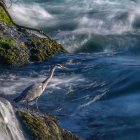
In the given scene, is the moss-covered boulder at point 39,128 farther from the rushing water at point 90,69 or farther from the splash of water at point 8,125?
the rushing water at point 90,69

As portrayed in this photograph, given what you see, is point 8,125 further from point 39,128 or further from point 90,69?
point 90,69

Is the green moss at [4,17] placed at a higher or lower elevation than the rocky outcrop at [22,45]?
higher

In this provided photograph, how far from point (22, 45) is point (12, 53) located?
0.40 meters

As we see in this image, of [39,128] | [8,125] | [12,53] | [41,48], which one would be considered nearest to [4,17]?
[41,48]

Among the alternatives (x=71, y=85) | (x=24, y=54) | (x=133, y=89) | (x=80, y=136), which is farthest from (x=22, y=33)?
(x=80, y=136)

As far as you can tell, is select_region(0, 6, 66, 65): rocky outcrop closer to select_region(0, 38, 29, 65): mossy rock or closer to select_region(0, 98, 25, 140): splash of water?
select_region(0, 38, 29, 65): mossy rock

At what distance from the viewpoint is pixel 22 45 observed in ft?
37.7

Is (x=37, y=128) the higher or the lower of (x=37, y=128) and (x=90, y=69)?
the higher

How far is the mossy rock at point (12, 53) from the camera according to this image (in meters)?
11.1

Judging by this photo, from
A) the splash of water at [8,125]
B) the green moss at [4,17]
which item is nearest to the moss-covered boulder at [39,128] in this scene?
the splash of water at [8,125]

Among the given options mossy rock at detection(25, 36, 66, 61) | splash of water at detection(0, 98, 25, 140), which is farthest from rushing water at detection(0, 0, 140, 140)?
splash of water at detection(0, 98, 25, 140)

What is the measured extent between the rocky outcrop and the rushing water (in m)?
0.23

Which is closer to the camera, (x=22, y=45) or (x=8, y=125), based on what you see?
(x=8, y=125)

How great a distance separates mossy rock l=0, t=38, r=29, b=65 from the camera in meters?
11.1
